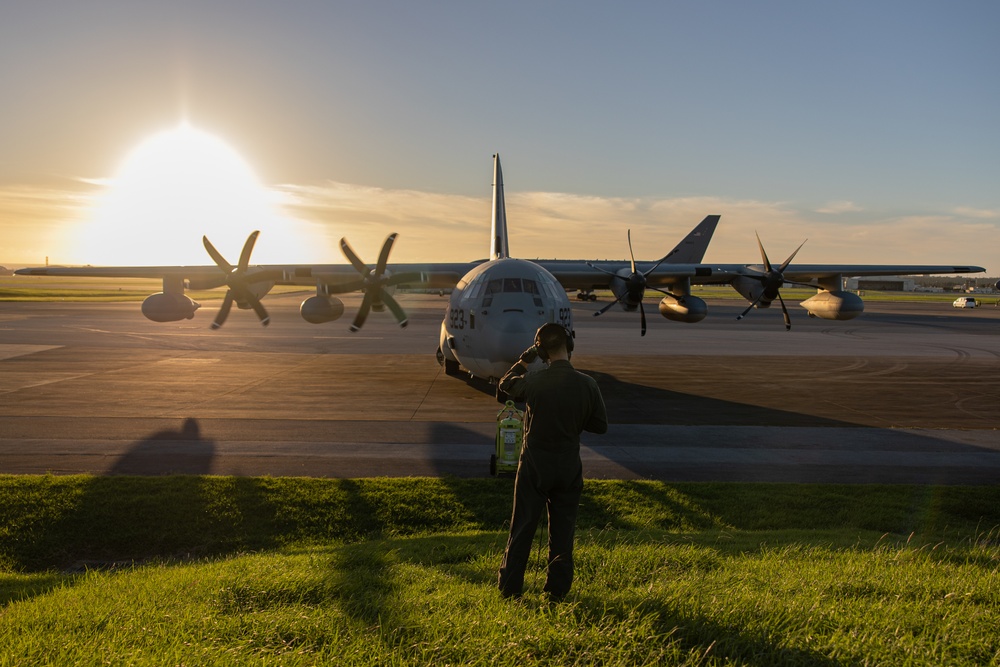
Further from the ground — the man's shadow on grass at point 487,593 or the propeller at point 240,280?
the propeller at point 240,280

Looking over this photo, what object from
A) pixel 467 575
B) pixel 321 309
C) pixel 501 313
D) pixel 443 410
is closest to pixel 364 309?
pixel 321 309

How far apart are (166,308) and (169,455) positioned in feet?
52.2

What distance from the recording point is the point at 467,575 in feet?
22.5

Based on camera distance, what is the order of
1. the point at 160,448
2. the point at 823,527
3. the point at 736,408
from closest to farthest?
the point at 823,527 < the point at 160,448 < the point at 736,408

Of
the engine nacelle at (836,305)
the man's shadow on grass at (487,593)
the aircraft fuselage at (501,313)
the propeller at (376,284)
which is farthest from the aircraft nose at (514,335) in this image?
the engine nacelle at (836,305)

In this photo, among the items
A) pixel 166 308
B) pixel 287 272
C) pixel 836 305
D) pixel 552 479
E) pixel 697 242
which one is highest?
pixel 697 242

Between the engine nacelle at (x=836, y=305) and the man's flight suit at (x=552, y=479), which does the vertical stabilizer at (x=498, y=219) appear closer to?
the engine nacelle at (x=836, y=305)

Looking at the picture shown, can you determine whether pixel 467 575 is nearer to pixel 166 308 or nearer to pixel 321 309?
pixel 321 309

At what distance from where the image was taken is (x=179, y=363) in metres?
28.7

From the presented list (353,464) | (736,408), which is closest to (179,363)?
(353,464)

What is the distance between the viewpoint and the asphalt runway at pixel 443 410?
1351cm

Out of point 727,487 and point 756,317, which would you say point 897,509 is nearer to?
point 727,487

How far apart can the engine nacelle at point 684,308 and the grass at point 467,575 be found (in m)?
16.3

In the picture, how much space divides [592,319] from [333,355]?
31.4 m
